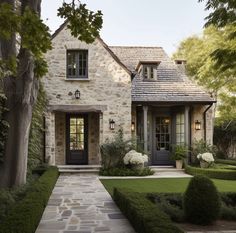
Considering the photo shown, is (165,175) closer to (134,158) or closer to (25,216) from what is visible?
(134,158)

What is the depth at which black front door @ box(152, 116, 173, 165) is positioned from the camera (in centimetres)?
1809

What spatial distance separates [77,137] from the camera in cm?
1772

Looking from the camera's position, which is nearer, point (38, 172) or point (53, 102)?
point (38, 172)

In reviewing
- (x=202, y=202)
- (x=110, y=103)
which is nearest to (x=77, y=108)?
(x=110, y=103)

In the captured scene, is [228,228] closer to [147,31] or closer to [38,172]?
[38,172]

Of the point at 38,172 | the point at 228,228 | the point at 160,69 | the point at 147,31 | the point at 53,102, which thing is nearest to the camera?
the point at 228,228

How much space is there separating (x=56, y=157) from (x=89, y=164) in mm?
1580

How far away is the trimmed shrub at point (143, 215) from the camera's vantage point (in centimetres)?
506

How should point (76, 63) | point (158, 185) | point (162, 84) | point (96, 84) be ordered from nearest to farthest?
point (158, 185) → point (96, 84) → point (76, 63) → point (162, 84)

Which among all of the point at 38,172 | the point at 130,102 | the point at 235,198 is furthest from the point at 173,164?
the point at 235,198

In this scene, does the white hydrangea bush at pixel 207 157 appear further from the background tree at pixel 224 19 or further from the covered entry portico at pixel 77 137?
the background tree at pixel 224 19

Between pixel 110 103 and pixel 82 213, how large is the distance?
9235 mm

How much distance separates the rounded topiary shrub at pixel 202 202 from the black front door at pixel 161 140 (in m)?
11.1

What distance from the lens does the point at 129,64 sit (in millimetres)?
19531
